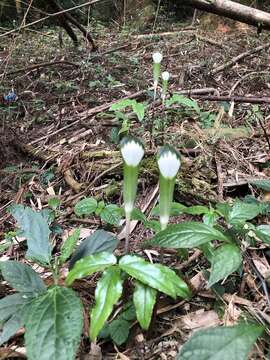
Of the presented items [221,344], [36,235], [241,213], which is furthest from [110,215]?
[221,344]

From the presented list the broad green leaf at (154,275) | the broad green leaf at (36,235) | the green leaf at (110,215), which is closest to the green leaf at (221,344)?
the broad green leaf at (154,275)

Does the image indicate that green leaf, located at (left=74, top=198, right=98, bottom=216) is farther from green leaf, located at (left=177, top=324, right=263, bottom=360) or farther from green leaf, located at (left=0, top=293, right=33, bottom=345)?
green leaf, located at (left=177, top=324, right=263, bottom=360)

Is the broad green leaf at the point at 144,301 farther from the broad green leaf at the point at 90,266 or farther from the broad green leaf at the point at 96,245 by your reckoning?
the broad green leaf at the point at 96,245

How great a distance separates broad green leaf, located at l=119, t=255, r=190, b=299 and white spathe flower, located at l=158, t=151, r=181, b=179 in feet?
0.69

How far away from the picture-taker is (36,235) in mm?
1288

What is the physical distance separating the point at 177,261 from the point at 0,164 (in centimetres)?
133

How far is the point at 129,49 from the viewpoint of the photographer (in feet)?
16.2

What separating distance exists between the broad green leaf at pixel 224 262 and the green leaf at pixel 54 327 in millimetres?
320

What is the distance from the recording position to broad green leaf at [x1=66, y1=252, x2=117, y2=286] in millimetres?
1000

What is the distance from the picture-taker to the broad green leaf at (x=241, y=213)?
1.29m

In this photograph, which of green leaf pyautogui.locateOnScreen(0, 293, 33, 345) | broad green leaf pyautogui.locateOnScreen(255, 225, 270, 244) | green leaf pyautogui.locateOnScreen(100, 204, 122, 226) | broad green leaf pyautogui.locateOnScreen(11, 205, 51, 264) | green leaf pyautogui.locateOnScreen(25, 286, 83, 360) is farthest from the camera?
green leaf pyautogui.locateOnScreen(100, 204, 122, 226)

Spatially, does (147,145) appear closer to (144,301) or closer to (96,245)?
(96,245)

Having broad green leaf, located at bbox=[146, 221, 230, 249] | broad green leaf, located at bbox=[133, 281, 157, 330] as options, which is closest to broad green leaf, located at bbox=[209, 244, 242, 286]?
broad green leaf, located at bbox=[146, 221, 230, 249]

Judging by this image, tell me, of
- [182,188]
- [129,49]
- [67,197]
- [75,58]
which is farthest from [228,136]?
[129,49]
